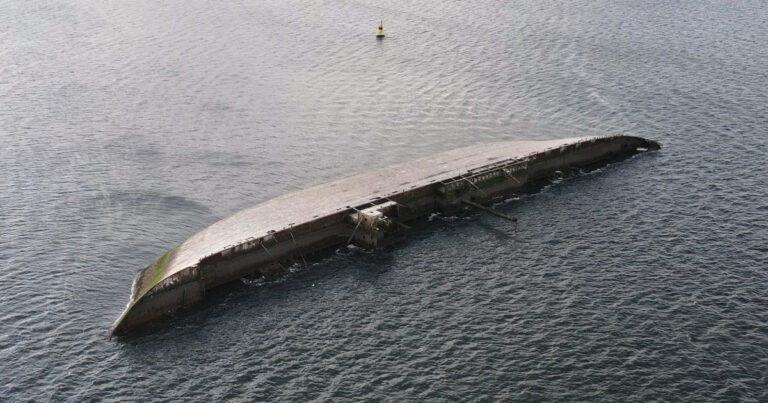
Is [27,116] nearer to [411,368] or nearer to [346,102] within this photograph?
[346,102]

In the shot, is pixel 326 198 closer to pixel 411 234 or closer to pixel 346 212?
pixel 346 212

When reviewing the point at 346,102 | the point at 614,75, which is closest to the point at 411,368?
the point at 346,102

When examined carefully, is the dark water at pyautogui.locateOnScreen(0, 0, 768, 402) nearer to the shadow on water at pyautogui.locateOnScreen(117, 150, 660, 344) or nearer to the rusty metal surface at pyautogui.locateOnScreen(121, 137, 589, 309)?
the shadow on water at pyautogui.locateOnScreen(117, 150, 660, 344)

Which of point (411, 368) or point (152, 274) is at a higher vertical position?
point (152, 274)

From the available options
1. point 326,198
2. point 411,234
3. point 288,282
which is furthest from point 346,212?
point 288,282

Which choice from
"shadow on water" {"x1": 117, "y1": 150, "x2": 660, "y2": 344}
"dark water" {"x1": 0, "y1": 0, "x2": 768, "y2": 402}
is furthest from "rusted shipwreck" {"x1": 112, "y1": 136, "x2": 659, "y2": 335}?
"dark water" {"x1": 0, "y1": 0, "x2": 768, "y2": 402}

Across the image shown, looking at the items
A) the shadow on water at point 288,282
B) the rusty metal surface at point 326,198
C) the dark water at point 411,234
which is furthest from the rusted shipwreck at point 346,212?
the dark water at point 411,234
